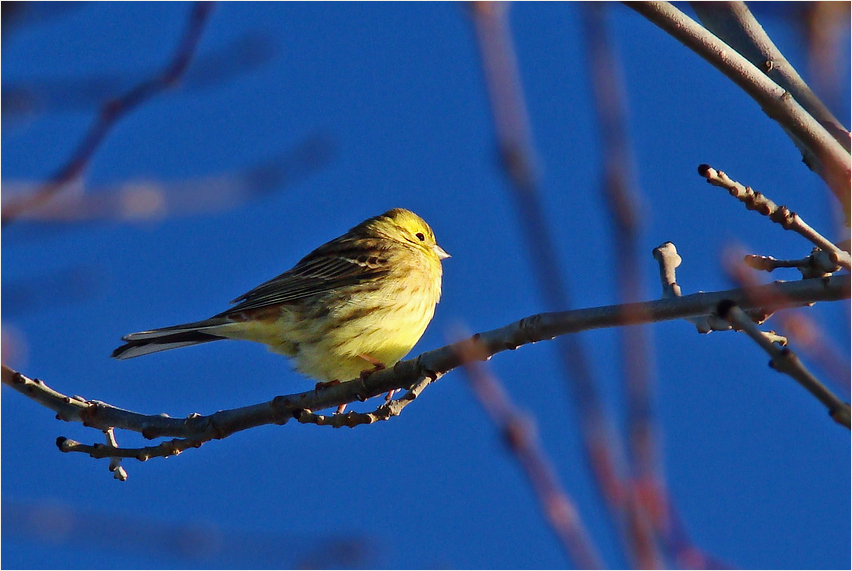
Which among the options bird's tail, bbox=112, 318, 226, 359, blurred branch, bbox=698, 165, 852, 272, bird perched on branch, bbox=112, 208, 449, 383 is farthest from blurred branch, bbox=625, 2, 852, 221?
bird's tail, bbox=112, 318, 226, 359

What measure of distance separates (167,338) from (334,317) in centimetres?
108

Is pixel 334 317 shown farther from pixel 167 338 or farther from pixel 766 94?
pixel 766 94

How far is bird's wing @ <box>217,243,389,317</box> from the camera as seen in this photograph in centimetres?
666

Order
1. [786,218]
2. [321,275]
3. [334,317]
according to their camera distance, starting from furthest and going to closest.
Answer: [321,275] → [334,317] → [786,218]

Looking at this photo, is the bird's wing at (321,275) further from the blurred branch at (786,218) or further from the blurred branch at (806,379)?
the blurred branch at (806,379)

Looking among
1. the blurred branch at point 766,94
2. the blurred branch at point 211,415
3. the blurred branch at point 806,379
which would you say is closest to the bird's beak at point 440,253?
the blurred branch at point 211,415

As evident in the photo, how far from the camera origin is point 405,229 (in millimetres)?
8305

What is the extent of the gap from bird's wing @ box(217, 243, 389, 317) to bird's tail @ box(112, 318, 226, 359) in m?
0.21

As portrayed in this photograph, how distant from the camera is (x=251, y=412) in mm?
4273

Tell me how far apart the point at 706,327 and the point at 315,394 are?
1789mm

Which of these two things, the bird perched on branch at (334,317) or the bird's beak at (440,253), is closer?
the bird perched on branch at (334,317)

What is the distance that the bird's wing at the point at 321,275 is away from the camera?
666cm

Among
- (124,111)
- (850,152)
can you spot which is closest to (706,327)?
(850,152)

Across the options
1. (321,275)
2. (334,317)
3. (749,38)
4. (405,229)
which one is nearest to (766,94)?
(749,38)
